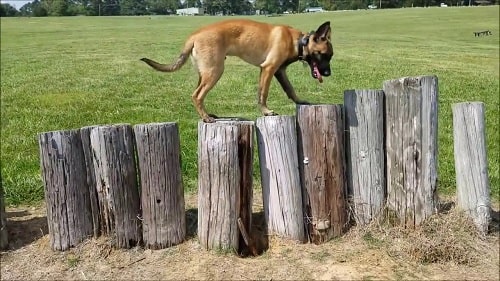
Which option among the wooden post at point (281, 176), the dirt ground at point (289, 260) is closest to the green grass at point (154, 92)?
the dirt ground at point (289, 260)

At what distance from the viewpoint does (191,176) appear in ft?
19.7

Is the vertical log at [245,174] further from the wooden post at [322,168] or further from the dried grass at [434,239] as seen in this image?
the dried grass at [434,239]

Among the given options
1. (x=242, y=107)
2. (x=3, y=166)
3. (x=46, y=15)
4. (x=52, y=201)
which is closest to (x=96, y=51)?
(x=242, y=107)

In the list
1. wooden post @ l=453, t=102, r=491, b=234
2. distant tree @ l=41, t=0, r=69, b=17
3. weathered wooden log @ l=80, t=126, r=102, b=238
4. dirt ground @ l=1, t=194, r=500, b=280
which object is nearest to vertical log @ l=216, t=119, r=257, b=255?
dirt ground @ l=1, t=194, r=500, b=280

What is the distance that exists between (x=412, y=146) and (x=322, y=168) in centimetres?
76

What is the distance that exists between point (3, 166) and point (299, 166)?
12.6 ft

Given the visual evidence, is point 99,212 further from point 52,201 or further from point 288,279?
point 288,279

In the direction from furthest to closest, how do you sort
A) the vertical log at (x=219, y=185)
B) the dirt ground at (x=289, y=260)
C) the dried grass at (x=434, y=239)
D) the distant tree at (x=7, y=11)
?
the distant tree at (x=7, y=11), the dried grass at (x=434, y=239), the vertical log at (x=219, y=185), the dirt ground at (x=289, y=260)

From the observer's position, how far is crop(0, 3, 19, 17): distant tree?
49.0 meters

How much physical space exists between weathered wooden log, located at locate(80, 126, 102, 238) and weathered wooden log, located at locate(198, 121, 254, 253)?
2.74ft

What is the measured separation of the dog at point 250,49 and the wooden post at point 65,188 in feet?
3.14

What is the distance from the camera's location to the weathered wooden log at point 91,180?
4219 mm

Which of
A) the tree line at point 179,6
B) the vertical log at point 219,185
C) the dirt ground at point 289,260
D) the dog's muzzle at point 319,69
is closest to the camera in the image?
the dirt ground at point 289,260

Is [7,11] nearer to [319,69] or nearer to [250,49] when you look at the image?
[250,49]
